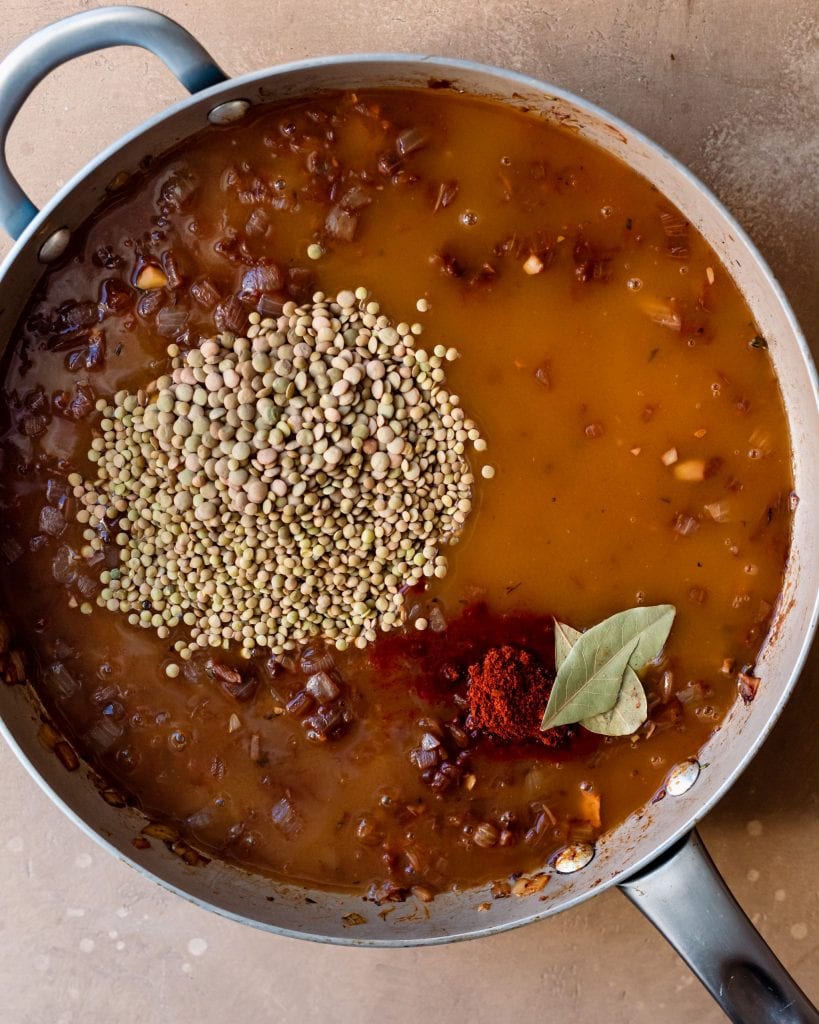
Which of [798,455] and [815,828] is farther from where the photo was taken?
[815,828]

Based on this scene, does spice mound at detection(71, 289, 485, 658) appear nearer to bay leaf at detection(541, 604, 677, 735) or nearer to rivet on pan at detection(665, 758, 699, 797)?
bay leaf at detection(541, 604, 677, 735)

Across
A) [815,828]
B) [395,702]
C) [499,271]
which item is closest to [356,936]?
[395,702]

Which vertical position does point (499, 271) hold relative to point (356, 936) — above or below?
above

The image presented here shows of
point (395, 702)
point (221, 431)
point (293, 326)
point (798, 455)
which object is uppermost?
point (293, 326)

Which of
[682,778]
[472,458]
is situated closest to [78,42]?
[472,458]

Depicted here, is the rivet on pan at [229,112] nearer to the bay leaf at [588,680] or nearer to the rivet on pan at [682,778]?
the bay leaf at [588,680]

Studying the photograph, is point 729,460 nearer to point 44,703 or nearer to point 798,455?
point 798,455
